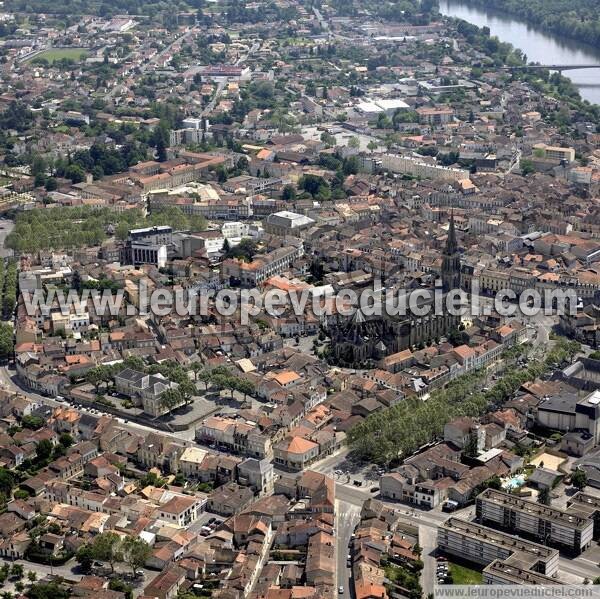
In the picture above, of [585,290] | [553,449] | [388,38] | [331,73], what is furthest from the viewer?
[388,38]

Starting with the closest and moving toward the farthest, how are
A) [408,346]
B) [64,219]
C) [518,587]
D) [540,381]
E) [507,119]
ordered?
[518,587] → [540,381] → [408,346] → [64,219] → [507,119]

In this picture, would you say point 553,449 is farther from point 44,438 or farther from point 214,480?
point 44,438

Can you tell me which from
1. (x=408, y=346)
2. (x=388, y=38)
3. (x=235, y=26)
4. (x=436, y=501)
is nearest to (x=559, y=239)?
(x=408, y=346)

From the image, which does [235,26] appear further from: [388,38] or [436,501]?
[436,501]

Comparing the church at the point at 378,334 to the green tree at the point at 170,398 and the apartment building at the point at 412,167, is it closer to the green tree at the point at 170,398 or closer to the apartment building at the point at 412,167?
the green tree at the point at 170,398

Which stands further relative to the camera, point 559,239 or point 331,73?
point 331,73
